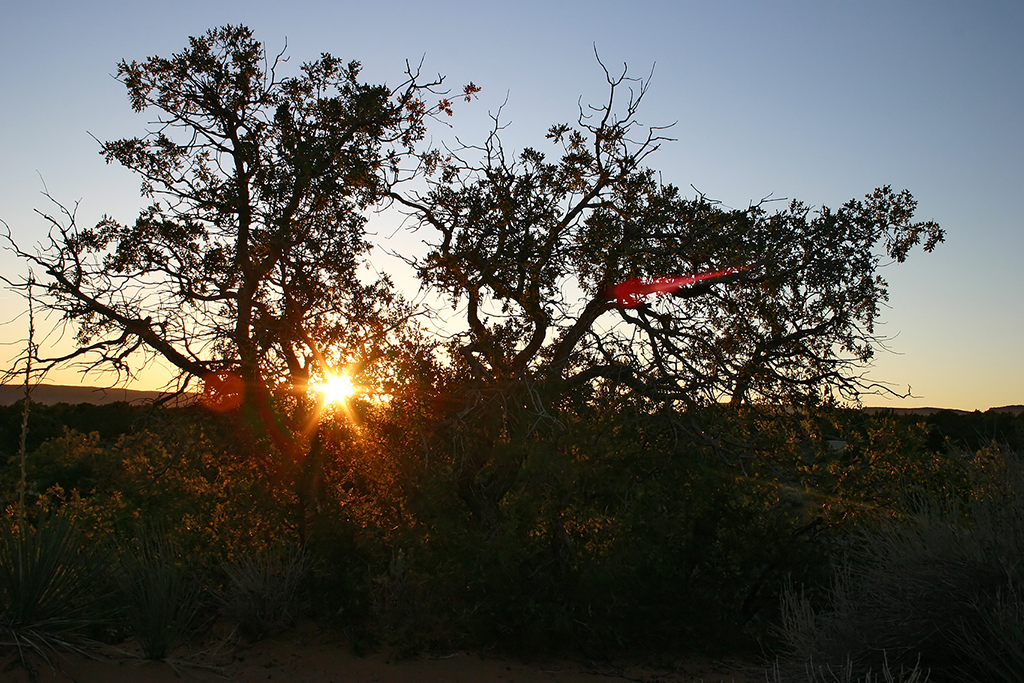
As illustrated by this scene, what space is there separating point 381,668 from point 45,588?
9.97 ft

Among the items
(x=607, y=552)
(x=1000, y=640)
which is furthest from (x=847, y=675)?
(x=607, y=552)

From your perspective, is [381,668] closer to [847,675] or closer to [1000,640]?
[847,675]

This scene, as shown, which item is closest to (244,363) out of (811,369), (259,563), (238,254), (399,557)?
(238,254)

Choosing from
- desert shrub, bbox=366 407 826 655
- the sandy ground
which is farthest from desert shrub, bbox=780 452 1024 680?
desert shrub, bbox=366 407 826 655

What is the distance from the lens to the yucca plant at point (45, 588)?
4910 mm

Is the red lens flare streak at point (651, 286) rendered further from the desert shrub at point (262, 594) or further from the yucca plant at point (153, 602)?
the yucca plant at point (153, 602)

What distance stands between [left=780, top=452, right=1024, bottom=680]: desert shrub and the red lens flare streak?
12.5ft

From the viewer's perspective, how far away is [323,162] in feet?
26.0

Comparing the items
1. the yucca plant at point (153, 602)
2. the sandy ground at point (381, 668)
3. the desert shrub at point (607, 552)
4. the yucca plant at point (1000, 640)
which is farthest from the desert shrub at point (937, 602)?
the yucca plant at point (153, 602)

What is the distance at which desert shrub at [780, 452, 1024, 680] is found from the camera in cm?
429

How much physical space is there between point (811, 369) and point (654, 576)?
2765 millimetres

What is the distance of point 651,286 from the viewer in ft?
27.2

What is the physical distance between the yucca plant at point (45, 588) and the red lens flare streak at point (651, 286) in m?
5.58

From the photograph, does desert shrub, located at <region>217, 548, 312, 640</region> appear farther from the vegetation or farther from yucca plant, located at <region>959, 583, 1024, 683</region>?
yucca plant, located at <region>959, 583, 1024, 683</region>
